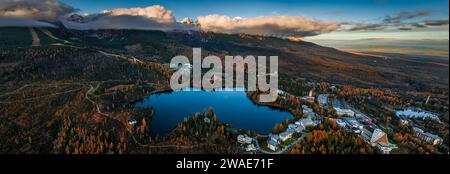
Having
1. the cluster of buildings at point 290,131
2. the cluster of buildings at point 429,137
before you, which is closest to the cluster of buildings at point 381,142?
the cluster of buildings at point 290,131

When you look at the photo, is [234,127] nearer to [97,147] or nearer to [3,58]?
[97,147]

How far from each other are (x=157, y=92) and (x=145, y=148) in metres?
50.7

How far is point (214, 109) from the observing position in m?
76.2

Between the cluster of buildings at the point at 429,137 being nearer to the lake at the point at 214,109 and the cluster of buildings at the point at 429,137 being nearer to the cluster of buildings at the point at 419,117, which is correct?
the cluster of buildings at the point at 419,117

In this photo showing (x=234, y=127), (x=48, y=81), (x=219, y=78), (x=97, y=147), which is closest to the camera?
(x=97, y=147)

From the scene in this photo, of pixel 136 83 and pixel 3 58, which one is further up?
pixel 3 58

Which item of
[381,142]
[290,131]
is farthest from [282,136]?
[381,142]

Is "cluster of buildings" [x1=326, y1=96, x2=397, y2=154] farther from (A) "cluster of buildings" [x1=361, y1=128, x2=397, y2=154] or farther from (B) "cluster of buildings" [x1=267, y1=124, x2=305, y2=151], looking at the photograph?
(B) "cluster of buildings" [x1=267, y1=124, x2=305, y2=151]

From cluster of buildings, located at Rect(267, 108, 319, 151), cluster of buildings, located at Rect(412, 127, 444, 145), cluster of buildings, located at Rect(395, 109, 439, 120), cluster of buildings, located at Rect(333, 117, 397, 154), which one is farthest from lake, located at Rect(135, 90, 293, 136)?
cluster of buildings, located at Rect(395, 109, 439, 120)

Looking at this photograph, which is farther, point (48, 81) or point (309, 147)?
point (48, 81)

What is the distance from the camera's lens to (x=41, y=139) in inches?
2024

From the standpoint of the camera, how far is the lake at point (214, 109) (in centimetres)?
6331

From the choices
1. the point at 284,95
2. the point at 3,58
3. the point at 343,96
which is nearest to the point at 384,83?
the point at 343,96

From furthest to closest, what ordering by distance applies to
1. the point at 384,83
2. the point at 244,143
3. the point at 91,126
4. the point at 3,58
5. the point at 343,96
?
1. the point at 384,83
2. the point at 3,58
3. the point at 343,96
4. the point at 91,126
5. the point at 244,143
